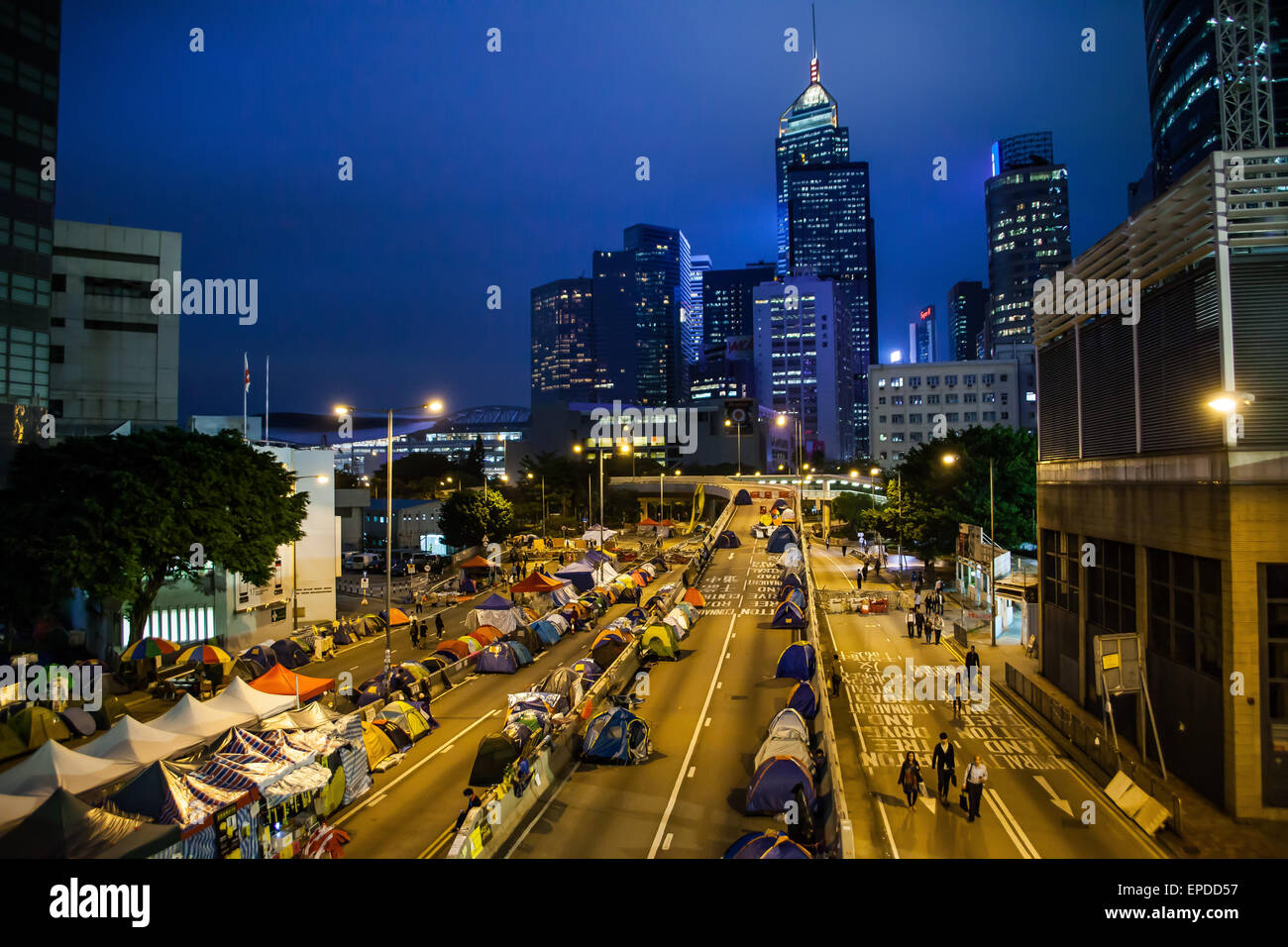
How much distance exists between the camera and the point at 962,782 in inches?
731

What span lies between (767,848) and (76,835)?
10.9m

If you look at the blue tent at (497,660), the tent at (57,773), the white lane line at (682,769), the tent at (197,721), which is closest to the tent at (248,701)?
the tent at (197,721)

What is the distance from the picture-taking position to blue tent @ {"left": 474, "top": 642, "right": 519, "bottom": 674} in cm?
3012

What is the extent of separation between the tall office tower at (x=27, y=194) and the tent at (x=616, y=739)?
40172 mm

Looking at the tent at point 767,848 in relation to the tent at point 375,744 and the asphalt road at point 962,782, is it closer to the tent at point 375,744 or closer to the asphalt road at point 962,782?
the asphalt road at point 962,782

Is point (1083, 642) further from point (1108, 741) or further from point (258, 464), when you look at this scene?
point (258, 464)

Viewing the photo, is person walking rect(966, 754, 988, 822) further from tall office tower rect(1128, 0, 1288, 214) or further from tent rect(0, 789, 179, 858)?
tall office tower rect(1128, 0, 1288, 214)

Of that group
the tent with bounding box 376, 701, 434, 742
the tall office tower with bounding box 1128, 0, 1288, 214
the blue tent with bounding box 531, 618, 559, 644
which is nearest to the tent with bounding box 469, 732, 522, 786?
the tent with bounding box 376, 701, 434, 742

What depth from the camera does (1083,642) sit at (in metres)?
24.0

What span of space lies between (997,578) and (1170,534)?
58.7 ft

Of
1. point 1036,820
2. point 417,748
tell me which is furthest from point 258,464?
point 1036,820

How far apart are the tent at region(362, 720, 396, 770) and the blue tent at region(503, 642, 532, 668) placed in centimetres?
1015

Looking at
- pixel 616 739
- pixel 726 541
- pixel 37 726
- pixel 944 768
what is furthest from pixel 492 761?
pixel 726 541

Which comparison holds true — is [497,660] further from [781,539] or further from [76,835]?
[781,539]
